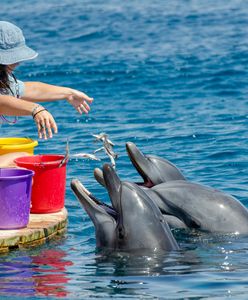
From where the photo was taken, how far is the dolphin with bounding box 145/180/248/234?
9.46 m

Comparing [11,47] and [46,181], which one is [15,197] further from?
[11,47]

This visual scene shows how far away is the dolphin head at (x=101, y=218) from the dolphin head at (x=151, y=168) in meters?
1.01

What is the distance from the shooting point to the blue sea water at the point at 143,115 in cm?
840

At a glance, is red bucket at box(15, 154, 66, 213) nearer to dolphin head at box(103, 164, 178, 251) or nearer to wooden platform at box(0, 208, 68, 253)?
wooden platform at box(0, 208, 68, 253)

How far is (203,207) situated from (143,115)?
658cm

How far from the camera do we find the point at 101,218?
28.6ft

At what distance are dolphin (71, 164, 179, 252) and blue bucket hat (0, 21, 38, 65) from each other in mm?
1470

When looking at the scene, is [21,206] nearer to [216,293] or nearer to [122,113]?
[216,293]

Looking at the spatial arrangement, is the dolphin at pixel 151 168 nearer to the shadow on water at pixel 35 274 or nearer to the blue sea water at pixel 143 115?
the blue sea water at pixel 143 115

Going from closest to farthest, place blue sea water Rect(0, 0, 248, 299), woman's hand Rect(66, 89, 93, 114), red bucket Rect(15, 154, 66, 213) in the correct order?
blue sea water Rect(0, 0, 248, 299)
red bucket Rect(15, 154, 66, 213)
woman's hand Rect(66, 89, 93, 114)

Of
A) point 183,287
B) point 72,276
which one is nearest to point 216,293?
point 183,287

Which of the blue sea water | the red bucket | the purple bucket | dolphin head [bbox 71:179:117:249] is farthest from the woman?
the blue sea water

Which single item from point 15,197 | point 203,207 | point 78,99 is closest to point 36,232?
point 15,197

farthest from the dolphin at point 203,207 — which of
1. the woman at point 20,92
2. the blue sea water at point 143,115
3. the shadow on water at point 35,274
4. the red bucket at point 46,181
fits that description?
the woman at point 20,92
